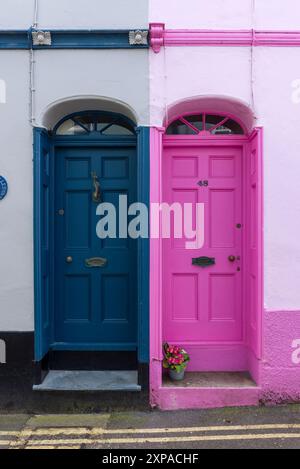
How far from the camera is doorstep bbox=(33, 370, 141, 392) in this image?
4102 millimetres

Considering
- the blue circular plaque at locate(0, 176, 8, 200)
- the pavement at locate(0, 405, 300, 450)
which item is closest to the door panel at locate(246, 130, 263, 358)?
the pavement at locate(0, 405, 300, 450)

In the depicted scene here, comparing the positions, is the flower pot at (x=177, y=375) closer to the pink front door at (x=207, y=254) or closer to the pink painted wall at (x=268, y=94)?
the pink front door at (x=207, y=254)

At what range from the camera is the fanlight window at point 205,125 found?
457 cm

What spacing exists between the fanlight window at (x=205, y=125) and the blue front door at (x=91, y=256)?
0.58 metres

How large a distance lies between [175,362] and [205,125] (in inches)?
103

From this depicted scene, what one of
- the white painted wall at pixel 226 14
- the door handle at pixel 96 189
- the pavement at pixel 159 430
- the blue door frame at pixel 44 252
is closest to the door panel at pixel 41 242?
the blue door frame at pixel 44 252

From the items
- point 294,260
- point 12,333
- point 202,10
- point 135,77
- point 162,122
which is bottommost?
point 12,333

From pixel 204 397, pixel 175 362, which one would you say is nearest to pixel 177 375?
pixel 175 362

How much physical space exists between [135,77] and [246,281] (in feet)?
8.19

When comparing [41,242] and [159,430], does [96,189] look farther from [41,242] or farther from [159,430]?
[159,430]

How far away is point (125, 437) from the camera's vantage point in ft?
12.0
